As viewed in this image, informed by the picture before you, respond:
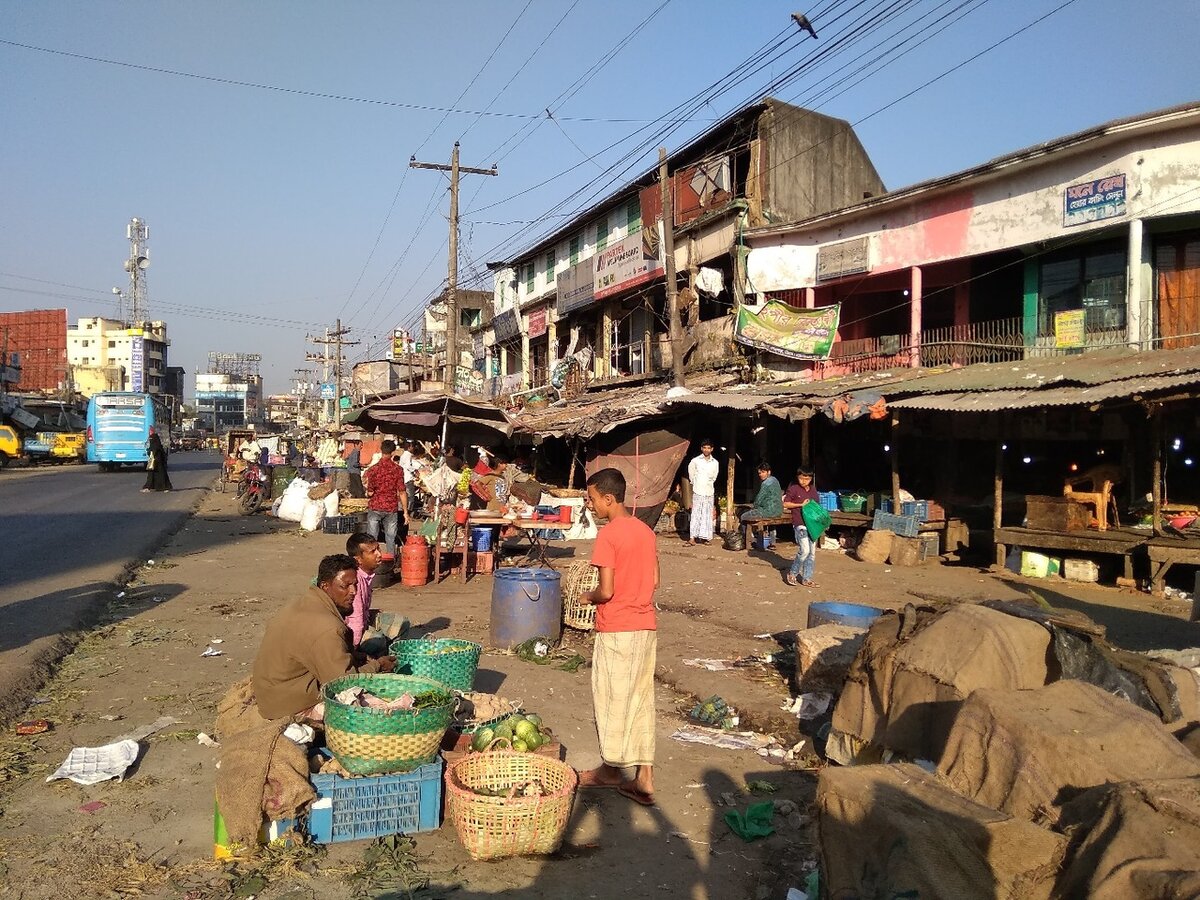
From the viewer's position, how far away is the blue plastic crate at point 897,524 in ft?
47.5

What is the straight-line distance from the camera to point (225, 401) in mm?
123250

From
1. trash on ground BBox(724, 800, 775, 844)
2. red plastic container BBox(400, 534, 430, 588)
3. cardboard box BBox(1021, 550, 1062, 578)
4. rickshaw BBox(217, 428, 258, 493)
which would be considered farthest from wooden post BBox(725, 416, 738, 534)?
rickshaw BBox(217, 428, 258, 493)

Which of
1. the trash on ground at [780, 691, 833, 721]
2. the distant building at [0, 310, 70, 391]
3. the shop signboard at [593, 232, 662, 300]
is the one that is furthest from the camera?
the distant building at [0, 310, 70, 391]

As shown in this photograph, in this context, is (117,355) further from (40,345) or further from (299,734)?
(299,734)

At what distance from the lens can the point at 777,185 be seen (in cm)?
2084

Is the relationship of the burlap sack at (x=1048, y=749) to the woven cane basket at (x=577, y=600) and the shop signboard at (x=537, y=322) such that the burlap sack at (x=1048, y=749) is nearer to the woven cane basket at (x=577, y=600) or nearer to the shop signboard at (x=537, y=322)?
the woven cane basket at (x=577, y=600)

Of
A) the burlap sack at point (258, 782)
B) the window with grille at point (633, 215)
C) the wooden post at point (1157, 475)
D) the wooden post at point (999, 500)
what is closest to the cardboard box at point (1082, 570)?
the wooden post at point (999, 500)

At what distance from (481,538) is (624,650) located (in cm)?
789

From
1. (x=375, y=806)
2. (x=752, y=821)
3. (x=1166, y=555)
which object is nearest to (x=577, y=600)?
(x=752, y=821)

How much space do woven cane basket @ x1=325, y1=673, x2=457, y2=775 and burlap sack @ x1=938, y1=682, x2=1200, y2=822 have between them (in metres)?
2.48

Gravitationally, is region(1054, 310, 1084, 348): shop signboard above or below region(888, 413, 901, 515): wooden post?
above

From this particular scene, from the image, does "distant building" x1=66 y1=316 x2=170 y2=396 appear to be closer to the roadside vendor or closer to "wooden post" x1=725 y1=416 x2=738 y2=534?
"wooden post" x1=725 y1=416 x2=738 y2=534

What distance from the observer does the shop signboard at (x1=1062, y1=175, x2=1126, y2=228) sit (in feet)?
43.3

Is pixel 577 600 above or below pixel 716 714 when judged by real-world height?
above
